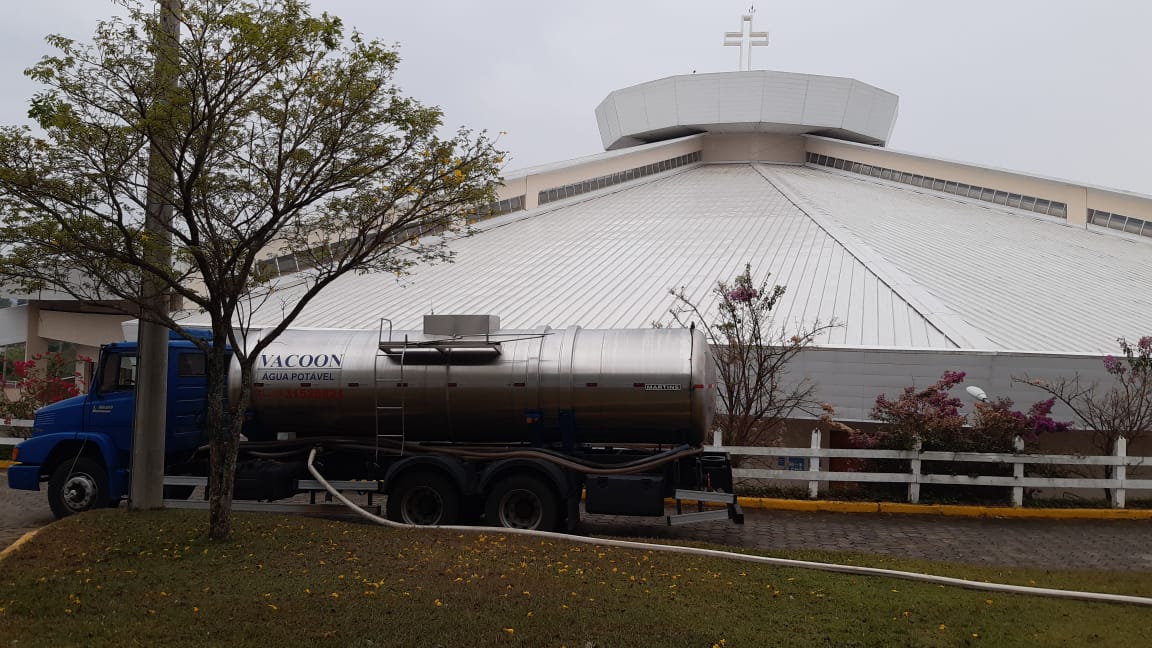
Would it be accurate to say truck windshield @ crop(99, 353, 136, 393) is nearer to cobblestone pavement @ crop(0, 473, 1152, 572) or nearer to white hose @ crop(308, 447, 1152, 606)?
cobblestone pavement @ crop(0, 473, 1152, 572)

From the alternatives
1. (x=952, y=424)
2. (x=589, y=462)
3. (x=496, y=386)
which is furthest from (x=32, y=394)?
(x=952, y=424)

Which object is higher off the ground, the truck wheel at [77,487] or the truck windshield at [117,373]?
the truck windshield at [117,373]

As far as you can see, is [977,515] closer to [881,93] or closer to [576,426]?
[576,426]

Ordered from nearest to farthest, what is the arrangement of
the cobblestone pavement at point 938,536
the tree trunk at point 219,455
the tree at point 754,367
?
1. the tree trunk at point 219,455
2. the cobblestone pavement at point 938,536
3. the tree at point 754,367

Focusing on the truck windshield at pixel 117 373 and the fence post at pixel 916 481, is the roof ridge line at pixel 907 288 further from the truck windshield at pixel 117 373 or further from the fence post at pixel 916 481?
the truck windshield at pixel 117 373

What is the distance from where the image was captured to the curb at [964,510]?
46.3 feet

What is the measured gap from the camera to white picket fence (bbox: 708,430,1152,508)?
559 inches

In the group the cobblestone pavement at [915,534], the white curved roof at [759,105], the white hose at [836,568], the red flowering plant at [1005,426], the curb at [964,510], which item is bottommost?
the cobblestone pavement at [915,534]

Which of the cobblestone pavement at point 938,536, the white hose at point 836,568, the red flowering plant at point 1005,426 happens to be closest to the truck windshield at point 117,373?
the white hose at point 836,568

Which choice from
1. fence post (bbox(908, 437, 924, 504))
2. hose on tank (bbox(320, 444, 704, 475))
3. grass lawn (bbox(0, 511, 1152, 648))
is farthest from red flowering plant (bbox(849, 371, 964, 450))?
grass lawn (bbox(0, 511, 1152, 648))

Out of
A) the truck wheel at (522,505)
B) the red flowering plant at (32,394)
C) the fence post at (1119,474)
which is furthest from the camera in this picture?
the red flowering plant at (32,394)

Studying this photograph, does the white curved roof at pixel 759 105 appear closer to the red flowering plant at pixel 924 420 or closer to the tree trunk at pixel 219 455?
the red flowering plant at pixel 924 420

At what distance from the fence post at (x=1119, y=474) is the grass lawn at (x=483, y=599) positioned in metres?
5.37

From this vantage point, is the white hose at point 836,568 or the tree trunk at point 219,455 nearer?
the white hose at point 836,568
